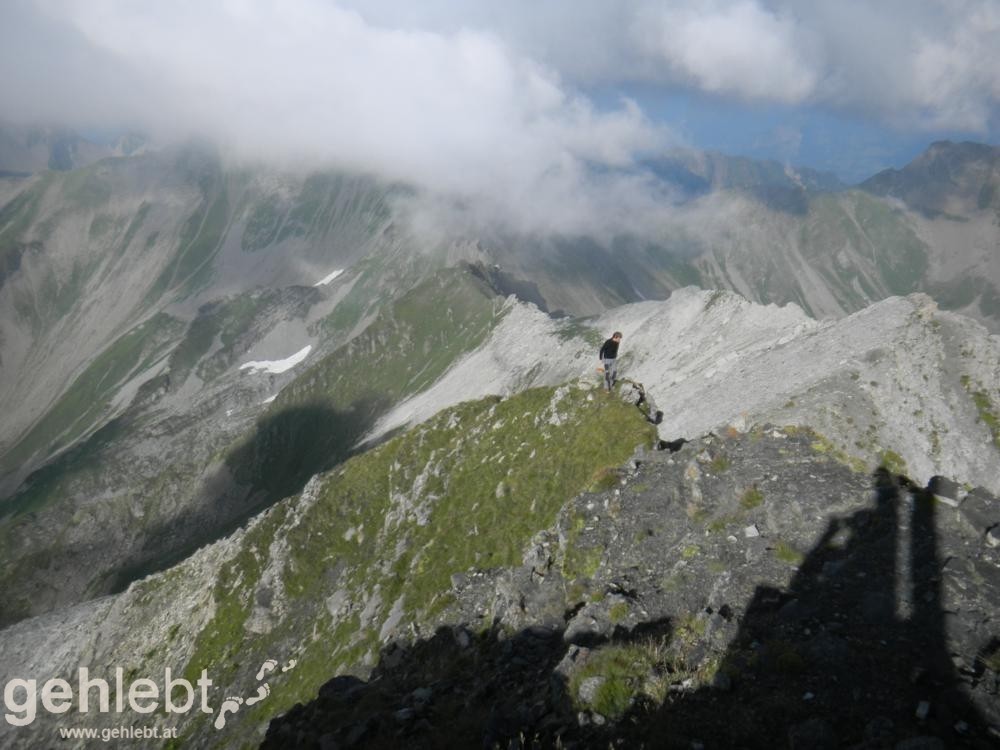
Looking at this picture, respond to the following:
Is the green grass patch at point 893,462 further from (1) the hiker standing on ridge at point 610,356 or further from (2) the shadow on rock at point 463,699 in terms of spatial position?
(2) the shadow on rock at point 463,699

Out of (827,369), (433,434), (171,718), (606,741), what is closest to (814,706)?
(606,741)

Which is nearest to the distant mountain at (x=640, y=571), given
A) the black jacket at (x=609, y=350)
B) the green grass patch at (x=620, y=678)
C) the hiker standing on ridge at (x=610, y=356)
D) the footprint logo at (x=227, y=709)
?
the green grass patch at (x=620, y=678)

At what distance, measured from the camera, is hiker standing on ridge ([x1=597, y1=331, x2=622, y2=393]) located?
38.9m

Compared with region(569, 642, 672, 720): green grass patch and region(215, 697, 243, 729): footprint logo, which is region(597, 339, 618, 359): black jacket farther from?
region(215, 697, 243, 729): footprint logo

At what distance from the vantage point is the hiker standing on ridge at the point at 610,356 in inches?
1533

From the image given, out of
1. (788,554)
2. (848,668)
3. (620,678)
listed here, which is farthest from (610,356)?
(848,668)

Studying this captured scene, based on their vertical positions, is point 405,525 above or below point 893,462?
below

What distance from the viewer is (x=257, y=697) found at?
5250 cm

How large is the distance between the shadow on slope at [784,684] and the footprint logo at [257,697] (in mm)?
34078

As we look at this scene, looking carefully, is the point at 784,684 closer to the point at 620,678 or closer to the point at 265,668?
the point at 620,678

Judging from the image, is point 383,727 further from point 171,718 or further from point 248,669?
point 171,718

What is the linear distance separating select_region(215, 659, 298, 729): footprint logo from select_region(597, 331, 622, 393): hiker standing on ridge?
36.8 m

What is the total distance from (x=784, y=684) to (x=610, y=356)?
90.1ft

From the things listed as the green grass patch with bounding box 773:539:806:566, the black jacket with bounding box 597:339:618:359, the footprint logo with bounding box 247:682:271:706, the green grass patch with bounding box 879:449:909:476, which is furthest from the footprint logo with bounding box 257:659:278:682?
the green grass patch with bounding box 879:449:909:476
